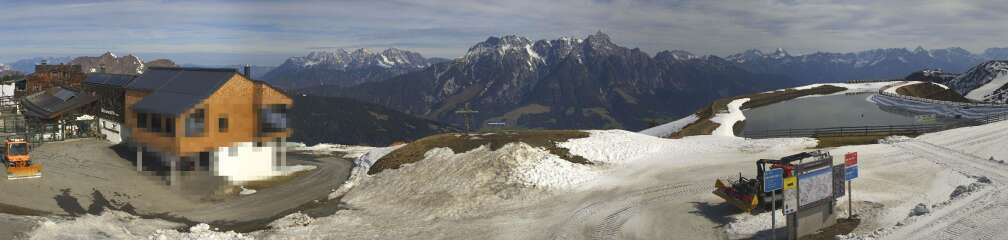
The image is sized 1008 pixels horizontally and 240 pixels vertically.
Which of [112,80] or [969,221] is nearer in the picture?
[969,221]

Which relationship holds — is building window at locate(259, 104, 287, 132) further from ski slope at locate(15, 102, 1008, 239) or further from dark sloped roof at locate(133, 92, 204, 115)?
ski slope at locate(15, 102, 1008, 239)

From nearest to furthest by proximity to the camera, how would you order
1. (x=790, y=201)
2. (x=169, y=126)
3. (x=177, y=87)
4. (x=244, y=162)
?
(x=790, y=201), (x=169, y=126), (x=244, y=162), (x=177, y=87)

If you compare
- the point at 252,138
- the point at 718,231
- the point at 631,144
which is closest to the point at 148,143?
the point at 252,138

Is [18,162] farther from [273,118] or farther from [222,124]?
[273,118]

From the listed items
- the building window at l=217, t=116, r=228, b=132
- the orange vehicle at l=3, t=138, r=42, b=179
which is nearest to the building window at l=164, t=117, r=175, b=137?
the building window at l=217, t=116, r=228, b=132

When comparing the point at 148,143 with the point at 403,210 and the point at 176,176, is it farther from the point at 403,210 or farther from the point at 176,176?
the point at 403,210

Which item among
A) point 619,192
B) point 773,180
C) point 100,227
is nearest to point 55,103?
point 100,227
